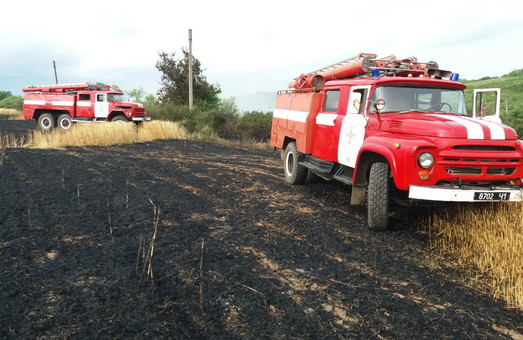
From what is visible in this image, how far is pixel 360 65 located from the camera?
623cm

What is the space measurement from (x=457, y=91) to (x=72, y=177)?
24.8 feet

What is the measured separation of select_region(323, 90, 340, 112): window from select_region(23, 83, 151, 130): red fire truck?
14.1 metres

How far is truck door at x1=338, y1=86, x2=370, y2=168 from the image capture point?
536 cm

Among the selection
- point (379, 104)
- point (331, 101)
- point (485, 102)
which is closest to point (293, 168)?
point (331, 101)

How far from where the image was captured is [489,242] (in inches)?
154

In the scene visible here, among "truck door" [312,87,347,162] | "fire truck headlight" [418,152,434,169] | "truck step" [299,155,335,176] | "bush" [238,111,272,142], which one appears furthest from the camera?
"bush" [238,111,272,142]

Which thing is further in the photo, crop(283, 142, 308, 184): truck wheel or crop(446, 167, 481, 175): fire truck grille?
crop(283, 142, 308, 184): truck wheel

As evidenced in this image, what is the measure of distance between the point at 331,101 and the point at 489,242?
3455 millimetres

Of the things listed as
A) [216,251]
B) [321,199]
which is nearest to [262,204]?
[321,199]

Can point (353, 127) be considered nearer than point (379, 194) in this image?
No

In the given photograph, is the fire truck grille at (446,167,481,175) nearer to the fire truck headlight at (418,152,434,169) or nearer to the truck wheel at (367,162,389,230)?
the fire truck headlight at (418,152,434,169)

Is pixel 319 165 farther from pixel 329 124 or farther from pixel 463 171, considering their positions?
pixel 463 171

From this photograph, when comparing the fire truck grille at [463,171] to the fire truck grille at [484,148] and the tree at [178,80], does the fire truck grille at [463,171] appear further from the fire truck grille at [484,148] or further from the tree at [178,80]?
the tree at [178,80]

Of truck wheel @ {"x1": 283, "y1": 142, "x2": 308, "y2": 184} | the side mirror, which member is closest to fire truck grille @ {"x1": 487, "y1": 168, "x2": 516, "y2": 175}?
the side mirror
